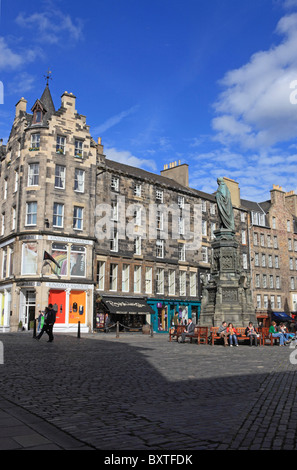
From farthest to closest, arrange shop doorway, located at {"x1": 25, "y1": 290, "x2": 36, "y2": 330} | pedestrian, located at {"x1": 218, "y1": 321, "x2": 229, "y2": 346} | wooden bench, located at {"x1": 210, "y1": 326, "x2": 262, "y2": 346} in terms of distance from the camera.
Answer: shop doorway, located at {"x1": 25, "y1": 290, "x2": 36, "y2": 330} → wooden bench, located at {"x1": 210, "y1": 326, "x2": 262, "y2": 346} → pedestrian, located at {"x1": 218, "y1": 321, "x2": 229, "y2": 346}

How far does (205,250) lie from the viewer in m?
46.2

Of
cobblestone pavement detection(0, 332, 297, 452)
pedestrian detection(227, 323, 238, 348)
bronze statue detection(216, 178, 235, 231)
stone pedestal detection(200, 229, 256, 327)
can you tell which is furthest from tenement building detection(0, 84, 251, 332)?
cobblestone pavement detection(0, 332, 297, 452)

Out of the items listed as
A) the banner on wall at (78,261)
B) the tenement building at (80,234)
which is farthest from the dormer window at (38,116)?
the banner on wall at (78,261)

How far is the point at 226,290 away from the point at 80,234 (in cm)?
1618

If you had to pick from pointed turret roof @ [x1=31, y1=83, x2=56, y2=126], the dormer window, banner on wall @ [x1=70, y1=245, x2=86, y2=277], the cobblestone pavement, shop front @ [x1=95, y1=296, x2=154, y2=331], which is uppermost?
pointed turret roof @ [x1=31, y1=83, x2=56, y2=126]

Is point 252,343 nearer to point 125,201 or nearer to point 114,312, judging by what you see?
point 114,312

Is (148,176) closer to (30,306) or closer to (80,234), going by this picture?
(80,234)

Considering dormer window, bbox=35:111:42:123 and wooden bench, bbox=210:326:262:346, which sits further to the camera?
dormer window, bbox=35:111:42:123

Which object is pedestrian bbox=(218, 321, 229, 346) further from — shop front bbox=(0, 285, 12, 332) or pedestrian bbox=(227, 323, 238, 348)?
shop front bbox=(0, 285, 12, 332)

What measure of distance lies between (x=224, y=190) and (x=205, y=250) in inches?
936

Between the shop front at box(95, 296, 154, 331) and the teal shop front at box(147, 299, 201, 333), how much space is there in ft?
3.08

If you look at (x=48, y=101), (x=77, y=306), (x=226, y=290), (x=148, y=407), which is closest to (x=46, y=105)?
(x=48, y=101)

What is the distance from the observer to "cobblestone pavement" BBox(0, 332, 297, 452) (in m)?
4.45

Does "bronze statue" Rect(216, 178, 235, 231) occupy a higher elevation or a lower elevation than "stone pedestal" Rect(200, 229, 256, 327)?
higher
